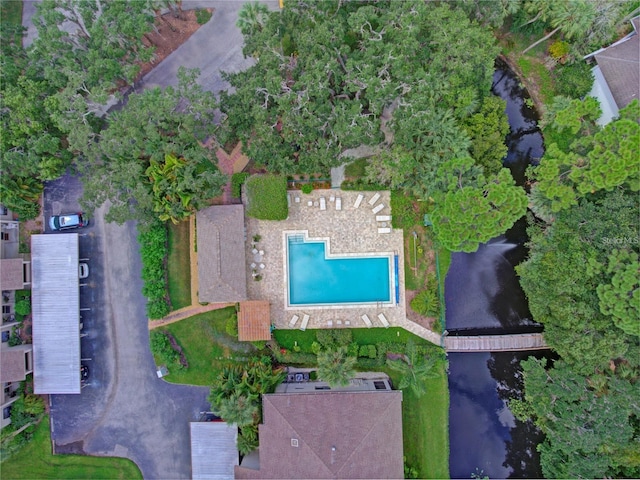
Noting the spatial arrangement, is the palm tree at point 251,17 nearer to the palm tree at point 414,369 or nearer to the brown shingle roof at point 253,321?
the brown shingle roof at point 253,321

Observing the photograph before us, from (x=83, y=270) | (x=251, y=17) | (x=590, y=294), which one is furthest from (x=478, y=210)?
(x=83, y=270)

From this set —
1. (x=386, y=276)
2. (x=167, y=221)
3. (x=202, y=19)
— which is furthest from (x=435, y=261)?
(x=202, y=19)

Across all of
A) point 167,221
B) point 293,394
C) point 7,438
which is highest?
point 167,221

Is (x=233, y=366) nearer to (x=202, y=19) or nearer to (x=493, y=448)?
(x=493, y=448)

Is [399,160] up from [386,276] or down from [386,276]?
up

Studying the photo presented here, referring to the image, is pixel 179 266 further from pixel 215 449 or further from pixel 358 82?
pixel 358 82

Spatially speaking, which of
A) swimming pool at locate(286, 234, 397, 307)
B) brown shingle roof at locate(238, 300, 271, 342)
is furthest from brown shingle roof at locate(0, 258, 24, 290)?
swimming pool at locate(286, 234, 397, 307)

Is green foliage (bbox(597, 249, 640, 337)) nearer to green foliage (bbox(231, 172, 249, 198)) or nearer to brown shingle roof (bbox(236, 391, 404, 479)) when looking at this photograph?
brown shingle roof (bbox(236, 391, 404, 479))
